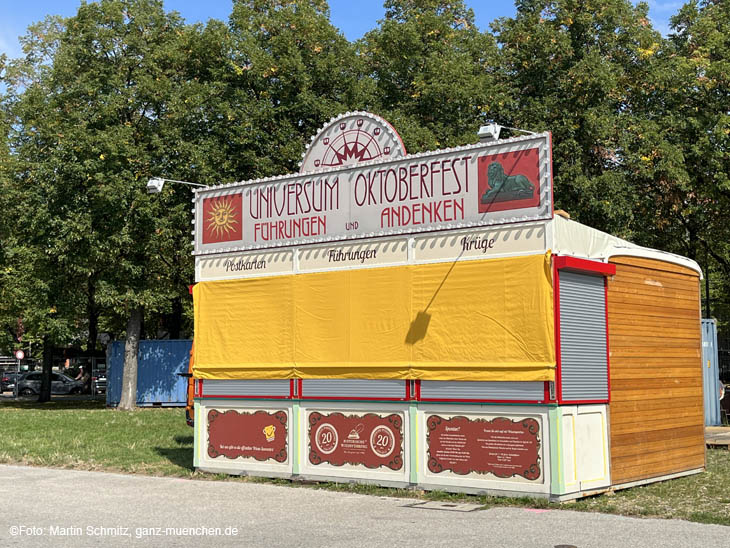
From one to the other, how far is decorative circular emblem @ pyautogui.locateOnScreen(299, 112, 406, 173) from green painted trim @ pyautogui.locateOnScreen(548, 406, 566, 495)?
416 cm

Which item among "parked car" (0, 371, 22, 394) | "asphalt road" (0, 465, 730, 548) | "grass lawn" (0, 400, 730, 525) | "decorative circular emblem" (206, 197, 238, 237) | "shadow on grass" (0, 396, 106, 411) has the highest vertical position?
"decorative circular emblem" (206, 197, 238, 237)

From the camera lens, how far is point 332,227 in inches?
513

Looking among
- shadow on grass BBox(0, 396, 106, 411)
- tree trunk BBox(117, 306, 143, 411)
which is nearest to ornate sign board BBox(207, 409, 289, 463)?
tree trunk BBox(117, 306, 143, 411)

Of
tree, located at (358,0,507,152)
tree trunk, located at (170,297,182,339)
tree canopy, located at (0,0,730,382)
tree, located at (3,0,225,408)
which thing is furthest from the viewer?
tree trunk, located at (170,297,182,339)

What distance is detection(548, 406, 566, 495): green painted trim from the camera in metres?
10.7

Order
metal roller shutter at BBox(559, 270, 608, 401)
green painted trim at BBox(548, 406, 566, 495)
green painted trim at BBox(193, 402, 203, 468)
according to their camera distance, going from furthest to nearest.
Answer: green painted trim at BBox(193, 402, 203, 468) → metal roller shutter at BBox(559, 270, 608, 401) → green painted trim at BBox(548, 406, 566, 495)

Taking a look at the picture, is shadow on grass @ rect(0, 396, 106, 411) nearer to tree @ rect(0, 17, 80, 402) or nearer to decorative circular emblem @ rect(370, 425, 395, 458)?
tree @ rect(0, 17, 80, 402)

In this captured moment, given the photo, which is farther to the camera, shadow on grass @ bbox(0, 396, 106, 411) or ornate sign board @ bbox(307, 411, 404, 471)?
shadow on grass @ bbox(0, 396, 106, 411)

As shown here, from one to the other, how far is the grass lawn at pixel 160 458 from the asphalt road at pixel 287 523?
547 mm

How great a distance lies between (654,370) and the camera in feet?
41.4

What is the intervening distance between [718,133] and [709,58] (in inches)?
144

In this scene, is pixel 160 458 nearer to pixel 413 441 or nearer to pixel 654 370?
pixel 413 441

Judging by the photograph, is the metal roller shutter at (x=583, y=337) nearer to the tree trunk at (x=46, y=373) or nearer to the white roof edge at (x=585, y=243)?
the white roof edge at (x=585, y=243)

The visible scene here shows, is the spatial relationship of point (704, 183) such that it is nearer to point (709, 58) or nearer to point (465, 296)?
point (709, 58)
